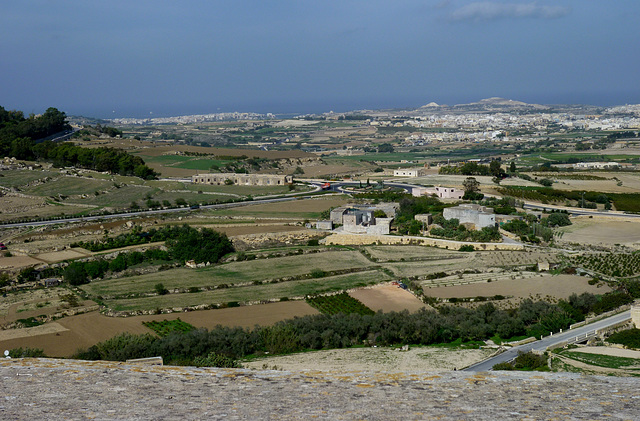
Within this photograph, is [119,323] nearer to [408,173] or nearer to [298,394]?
[298,394]

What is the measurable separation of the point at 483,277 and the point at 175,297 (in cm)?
1247


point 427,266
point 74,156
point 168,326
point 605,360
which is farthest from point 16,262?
point 74,156

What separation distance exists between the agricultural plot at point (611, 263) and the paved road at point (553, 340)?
6.69 m

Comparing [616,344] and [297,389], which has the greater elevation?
[297,389]

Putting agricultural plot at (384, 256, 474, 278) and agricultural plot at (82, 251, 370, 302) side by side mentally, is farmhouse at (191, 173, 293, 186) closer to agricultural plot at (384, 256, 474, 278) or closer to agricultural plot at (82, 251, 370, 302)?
agricultural plot at (82, 251, 370, 302)

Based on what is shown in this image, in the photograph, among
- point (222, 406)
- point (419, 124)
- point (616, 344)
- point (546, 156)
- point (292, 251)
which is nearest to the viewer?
point (222, 406)

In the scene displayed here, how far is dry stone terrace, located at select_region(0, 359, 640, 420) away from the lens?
479cm

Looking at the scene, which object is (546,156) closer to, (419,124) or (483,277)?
(483,277)

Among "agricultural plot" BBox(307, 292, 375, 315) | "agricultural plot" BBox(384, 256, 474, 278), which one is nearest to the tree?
"agricultural plot" BBox(384, 256, 474, 278)

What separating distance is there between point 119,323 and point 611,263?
20519mm

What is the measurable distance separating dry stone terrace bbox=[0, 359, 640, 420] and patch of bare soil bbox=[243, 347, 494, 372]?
10100mm

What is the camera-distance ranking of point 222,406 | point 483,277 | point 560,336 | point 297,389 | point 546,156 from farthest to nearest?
point 546,156
point 483,277
point 560,336
point 297,389
point 222,406

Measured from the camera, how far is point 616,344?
16984mm

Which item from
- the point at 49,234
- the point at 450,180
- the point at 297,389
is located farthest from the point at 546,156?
the point at 297,389
